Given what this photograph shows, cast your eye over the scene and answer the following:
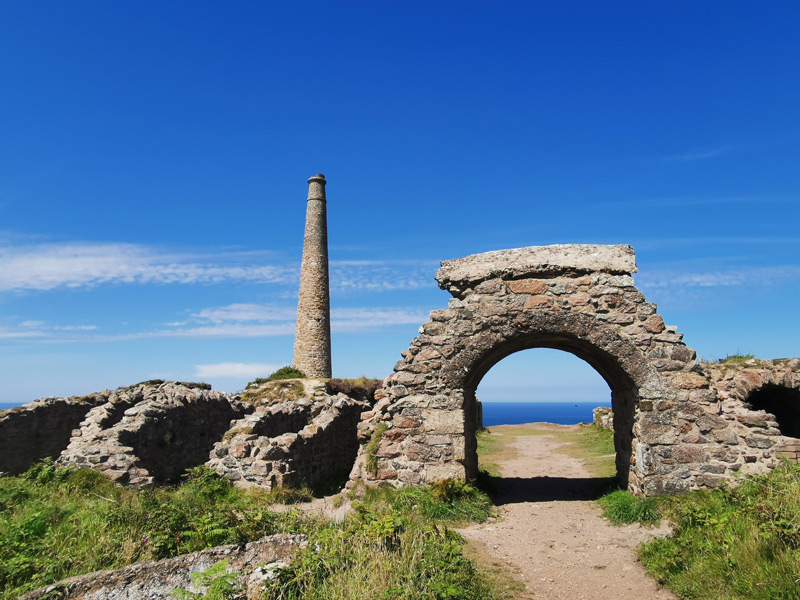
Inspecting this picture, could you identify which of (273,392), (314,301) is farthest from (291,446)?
(314,301)

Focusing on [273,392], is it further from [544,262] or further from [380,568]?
[380,568]

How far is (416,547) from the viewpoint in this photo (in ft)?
18.2

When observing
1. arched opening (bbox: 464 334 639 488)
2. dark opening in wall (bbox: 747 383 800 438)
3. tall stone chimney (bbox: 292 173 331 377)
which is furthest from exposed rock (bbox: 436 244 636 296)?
tall stone chimney (bbox: 292 173 331 377)

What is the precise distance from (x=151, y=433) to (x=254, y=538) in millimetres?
7499

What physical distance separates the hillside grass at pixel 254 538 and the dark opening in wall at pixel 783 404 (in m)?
8.91

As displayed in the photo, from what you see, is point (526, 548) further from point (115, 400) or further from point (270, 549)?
point (115, 400)

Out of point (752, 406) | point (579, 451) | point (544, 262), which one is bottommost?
point (579, 451)

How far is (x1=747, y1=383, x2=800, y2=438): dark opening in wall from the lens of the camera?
486 inches

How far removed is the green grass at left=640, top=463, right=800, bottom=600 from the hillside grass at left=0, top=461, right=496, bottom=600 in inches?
94.0

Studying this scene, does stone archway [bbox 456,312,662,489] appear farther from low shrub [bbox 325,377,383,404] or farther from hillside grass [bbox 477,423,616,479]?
low shrub [bbox 325,377,383,404]

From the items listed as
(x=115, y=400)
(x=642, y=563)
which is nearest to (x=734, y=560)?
(x=642, y=563)

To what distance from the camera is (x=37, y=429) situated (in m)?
13.9

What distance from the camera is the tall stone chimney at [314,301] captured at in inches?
1252

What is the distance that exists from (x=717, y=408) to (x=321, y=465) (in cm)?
870
